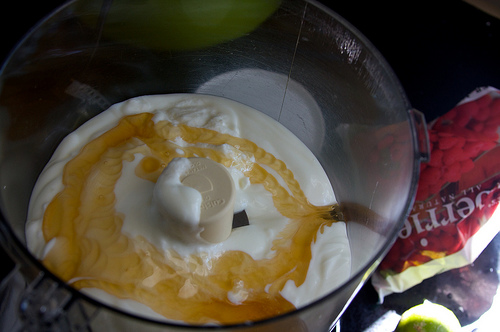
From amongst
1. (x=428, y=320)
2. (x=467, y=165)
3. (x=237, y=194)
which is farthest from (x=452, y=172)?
(x=237, y=194)

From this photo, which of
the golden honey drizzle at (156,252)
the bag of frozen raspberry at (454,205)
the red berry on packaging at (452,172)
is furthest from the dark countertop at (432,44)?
the golden honey drizzle at (156,252)

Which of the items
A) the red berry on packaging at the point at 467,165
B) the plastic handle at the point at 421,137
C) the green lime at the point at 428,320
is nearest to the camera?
the plastic handle at the point at 421,137

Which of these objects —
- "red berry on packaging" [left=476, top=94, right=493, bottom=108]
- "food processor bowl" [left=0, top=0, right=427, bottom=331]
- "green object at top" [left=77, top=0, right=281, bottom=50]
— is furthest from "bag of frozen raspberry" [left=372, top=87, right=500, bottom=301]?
"green object at top" [left=77, top=0, right=281, bottom=50]

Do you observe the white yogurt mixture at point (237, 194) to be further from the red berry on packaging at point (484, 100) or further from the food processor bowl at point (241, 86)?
the red berry on packaging at point (484, 100)

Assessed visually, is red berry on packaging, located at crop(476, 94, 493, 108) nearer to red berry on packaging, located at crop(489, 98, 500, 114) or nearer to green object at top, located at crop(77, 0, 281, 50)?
red berry on packaging, located at crop(489, 98, 500, 114)

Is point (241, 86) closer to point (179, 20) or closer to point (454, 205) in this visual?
point (179, 20)

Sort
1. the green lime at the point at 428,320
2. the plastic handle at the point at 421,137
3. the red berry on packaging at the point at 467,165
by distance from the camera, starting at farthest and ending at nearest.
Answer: the red berry on packaging at the point at 467,165 → the green lime at the point at 428,320 → the plastic handle at the point at 421,137
